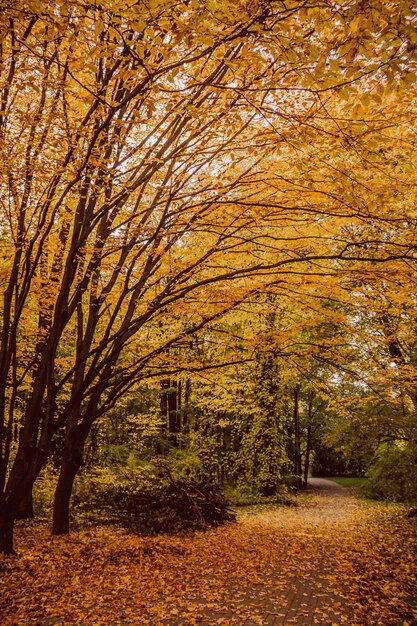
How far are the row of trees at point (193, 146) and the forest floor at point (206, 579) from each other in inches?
43.3

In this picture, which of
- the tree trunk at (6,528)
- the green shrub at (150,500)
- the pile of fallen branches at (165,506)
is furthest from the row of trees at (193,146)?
the green shrub at (150,500)

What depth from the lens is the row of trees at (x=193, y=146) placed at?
3613mm

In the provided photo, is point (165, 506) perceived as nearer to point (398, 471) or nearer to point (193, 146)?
point (398, 471)

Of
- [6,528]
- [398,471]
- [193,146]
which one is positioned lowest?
[398,471]

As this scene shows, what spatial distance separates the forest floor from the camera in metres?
5.06

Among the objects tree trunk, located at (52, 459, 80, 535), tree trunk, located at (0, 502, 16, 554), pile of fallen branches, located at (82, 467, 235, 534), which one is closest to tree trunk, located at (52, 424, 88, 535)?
tree trunk, located at (52, 459, 80, 535)

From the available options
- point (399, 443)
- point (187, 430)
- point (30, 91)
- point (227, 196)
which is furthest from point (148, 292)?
point (187, 430)

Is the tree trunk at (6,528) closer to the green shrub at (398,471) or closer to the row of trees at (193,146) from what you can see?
the row of trees at (193,146)

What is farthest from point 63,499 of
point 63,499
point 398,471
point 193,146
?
point 398,471

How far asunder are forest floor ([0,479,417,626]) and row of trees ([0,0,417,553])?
1.10 metres

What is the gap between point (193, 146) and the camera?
20.9ft

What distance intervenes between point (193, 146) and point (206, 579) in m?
6.35

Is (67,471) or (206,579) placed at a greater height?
(67,471)

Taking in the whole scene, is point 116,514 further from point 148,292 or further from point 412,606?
point 412,606
